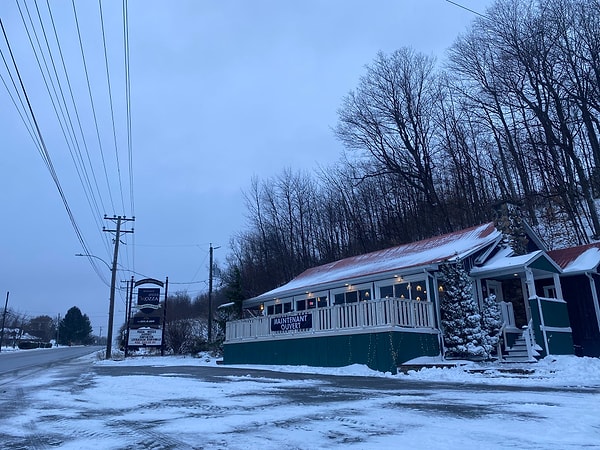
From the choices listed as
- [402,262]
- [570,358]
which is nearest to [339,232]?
[402,262]

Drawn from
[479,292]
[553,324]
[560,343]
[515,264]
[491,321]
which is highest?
[515,264]

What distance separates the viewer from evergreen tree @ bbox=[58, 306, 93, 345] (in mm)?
103500

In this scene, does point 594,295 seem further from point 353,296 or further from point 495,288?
point 353,296

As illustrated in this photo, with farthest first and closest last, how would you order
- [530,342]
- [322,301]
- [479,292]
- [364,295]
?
[322,301] < [364,295] < [479,292] < [530,342]

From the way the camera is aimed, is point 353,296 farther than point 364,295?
Yes

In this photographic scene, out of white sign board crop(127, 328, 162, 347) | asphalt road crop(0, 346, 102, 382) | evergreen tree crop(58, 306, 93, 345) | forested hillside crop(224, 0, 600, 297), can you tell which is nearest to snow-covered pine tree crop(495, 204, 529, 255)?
forested hillside crop(224, 0, 600, 297)

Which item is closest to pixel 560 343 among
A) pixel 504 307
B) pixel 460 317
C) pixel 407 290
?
pixel 504 307

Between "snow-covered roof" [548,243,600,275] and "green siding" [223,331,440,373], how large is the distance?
5884 mm

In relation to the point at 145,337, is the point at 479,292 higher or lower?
higher

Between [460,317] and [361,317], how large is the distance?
314cm

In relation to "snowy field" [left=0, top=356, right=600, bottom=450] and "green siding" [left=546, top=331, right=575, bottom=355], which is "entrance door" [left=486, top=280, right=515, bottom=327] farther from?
"snowy field" [left=0, top=356, right=600, bottom=450]

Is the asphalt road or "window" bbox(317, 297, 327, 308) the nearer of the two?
the asphalt road

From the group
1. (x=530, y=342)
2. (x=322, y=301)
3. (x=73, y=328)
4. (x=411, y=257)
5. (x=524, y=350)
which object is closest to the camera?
(x=530, y=342)

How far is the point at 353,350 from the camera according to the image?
15.8 m
